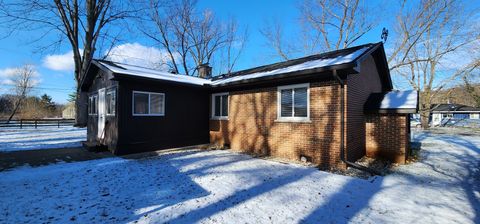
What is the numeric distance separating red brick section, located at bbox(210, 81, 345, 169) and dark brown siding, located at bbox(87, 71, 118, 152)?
408 cm

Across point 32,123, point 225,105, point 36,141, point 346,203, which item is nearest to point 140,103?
point 225,105

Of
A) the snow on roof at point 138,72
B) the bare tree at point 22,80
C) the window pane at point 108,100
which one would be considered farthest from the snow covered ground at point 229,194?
the bare tree at point 22,80

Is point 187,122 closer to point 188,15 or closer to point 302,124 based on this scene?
point 302,124

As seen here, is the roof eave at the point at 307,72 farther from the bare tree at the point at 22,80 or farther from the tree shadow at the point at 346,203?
the bare tree at the point at 22,80

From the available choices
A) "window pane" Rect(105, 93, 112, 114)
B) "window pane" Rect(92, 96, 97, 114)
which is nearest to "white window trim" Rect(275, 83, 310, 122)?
"window pane" Rect(105, 93, 112, 114)

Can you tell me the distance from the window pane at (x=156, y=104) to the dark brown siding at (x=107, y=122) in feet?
4.22

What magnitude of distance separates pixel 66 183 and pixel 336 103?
6.90 meters

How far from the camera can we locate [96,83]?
10.4 metres

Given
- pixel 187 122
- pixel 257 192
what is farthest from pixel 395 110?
pixel 187 122

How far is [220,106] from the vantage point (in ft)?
33.6

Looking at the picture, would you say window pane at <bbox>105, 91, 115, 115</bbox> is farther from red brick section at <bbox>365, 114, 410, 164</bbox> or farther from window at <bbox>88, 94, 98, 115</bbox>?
red brick section at <bbox>365, 114, 410, 164</bbox>

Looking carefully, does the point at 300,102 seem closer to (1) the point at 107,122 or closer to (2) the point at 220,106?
(2) the point at 220,106

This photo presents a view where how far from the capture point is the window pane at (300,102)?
23.0 feet

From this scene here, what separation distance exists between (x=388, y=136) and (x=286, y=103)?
3.41 metres
